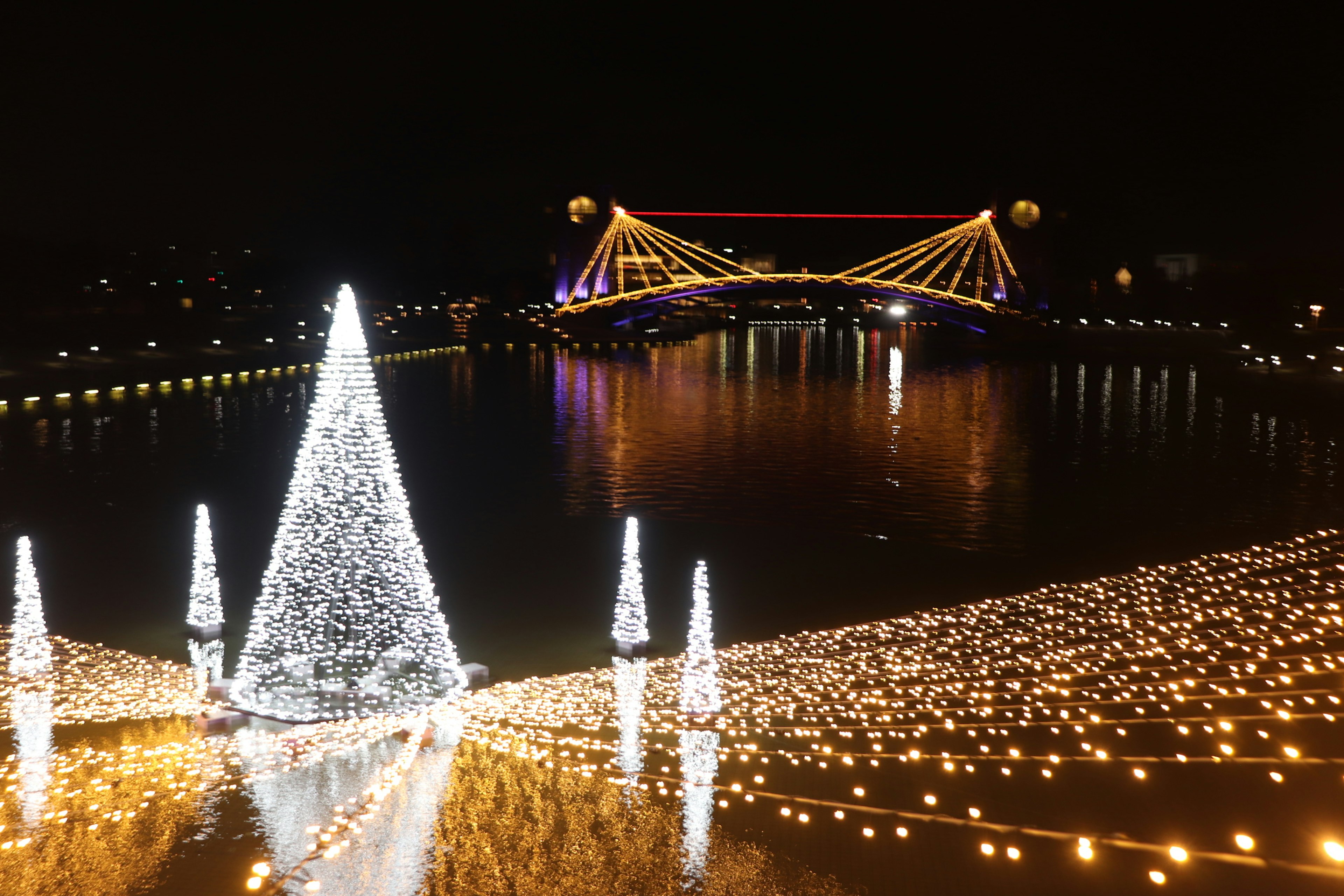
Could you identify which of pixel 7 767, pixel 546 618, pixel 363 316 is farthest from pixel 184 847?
pixel 363 316

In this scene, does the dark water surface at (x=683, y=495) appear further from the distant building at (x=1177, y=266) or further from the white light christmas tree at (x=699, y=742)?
the distant building at (x=1177, y=266)

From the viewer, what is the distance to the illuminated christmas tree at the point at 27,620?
17.0 ft

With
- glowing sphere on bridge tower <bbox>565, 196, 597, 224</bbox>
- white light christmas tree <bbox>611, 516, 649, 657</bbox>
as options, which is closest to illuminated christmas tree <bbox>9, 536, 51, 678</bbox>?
white light christmas tree <bbox>611, 516, 649, 657</bbox>

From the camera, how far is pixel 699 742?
429 cm

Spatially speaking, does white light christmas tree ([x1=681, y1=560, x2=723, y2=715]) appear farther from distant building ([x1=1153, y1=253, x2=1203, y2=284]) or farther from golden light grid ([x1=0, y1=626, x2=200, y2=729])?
distant building ([x1=1153, y1=253, x2=1203, y2=284])

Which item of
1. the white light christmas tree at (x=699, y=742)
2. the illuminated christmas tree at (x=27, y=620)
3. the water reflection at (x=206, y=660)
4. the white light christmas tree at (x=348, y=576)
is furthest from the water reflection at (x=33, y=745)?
the white light christmas tree at (x=699, y=742)

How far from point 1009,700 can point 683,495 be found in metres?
5.83

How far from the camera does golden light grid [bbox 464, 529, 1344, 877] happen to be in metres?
4.08

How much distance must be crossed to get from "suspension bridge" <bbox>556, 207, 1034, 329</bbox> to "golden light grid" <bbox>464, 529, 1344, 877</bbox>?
35623mm

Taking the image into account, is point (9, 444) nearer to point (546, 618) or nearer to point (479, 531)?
point (479, 531)

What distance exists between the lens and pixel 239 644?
5594 millimetres

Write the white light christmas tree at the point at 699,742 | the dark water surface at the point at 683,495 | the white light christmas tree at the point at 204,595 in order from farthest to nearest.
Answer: the dark water surface at the point at 683,495, the white light christmas tree at the point at 204,595, the white light christmas tree at the point at 699,742

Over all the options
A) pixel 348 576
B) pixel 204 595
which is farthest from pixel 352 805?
pixel 204 595

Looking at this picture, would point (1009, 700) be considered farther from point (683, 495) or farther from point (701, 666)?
point (683, 495)
